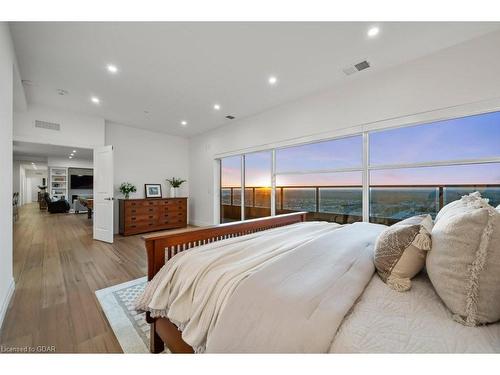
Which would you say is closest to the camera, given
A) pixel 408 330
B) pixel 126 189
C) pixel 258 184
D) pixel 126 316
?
pixel 408 330

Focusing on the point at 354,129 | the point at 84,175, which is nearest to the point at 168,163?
the point at 354,129

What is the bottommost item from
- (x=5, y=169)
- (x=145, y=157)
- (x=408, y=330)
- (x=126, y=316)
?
(x=126, y=316)

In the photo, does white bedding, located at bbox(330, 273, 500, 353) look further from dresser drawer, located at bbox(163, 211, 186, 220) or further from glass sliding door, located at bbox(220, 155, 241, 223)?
dresser drawer, located at bbox(163, 211, 186, 220)

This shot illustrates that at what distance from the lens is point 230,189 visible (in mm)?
5531

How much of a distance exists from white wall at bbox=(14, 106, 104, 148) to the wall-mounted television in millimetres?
7557

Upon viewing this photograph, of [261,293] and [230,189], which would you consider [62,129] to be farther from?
[261,293]

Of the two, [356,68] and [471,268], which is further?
[356,68]

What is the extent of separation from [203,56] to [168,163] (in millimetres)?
3939

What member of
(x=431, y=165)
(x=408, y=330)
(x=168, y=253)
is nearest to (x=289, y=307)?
(x=408, y=330)

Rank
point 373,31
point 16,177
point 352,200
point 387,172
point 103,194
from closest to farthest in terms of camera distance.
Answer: point 373,31 < point 387,172 < point 352,200 < point 103,194 < point 16,177

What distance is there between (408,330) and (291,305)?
425 millimetres

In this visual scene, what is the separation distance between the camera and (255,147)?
179 inches
